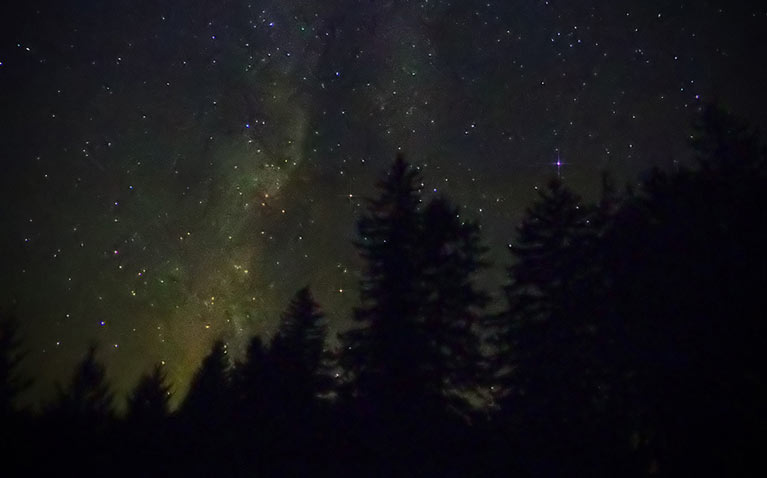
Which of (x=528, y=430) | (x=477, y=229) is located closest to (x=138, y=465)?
(x=528, y=430)

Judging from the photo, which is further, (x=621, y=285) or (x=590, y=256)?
(x=590, y=256)

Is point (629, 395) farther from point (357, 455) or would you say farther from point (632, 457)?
point (357, 455)

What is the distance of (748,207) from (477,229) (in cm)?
816

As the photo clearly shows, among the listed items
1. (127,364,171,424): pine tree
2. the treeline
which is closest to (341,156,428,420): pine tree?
the treeline

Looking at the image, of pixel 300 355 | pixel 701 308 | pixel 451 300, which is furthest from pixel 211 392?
pixel 701 308

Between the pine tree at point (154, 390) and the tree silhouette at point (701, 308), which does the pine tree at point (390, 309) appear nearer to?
the tree silhouette at point (701, 308)

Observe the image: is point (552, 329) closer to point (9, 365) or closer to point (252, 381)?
point (252, 381)

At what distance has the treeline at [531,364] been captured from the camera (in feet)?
28.9

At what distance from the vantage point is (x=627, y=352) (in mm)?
10586

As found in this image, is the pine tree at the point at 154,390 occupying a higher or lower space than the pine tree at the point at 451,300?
lower

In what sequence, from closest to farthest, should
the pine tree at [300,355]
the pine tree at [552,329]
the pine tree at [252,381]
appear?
the pine tree at [552,329], the pine tree at [252,381], the pine tree at [300,355]

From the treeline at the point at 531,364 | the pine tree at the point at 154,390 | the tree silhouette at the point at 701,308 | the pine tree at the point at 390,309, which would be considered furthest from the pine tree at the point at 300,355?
the tree silhouette at the point at 701,308

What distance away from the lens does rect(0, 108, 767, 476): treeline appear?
28.9 feet

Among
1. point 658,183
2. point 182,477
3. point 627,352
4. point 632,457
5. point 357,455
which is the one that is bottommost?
point 182,477
